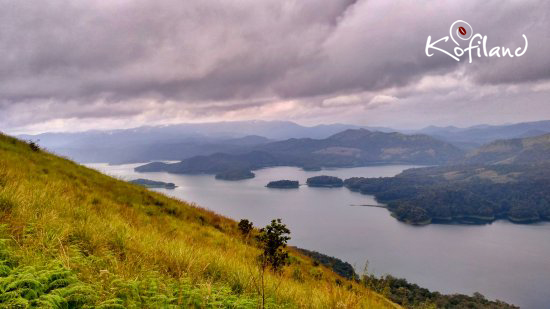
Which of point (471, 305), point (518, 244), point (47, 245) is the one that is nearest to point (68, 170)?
point (47, 245)

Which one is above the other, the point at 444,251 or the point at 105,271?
the point at 105,271

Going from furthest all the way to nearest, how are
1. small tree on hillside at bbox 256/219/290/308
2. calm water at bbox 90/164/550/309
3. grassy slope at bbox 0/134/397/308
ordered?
calm water at bbox 90/164/550/309 → small tree on hillside at bbox 256/219/290/308 → grassy slope at bbox 0/134/397/308

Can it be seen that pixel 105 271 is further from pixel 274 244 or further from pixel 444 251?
pixel 444 251

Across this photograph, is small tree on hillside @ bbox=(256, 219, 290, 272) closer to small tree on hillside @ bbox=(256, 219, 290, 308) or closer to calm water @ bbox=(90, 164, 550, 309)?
small tree on hillside @ bbox=(256, 219, 290, 308)

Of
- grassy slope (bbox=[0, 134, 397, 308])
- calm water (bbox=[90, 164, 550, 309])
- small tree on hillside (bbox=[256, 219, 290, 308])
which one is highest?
grassy slope (bbox=[0, 134, 397, 308])

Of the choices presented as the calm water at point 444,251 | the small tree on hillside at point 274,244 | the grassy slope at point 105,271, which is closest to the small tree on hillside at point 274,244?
the small tree on hillside at point 274,244

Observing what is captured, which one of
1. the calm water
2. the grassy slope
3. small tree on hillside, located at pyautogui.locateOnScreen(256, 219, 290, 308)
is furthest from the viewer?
the calm water

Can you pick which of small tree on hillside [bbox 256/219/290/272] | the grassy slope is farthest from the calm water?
the grassy slope

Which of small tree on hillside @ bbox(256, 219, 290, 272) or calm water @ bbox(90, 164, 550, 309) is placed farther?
calm water @ bbox(90, 164, 550, 309)

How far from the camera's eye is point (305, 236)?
15638 centimetres

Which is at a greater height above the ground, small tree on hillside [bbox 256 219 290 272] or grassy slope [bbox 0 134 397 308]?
grassy slope [bbox 0 134 397 308]

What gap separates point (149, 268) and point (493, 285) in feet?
470

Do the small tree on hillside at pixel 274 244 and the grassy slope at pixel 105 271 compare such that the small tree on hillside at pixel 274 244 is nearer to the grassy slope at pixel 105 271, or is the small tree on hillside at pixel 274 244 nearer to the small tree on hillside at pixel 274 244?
the small tree on hillside at pixel 274 244

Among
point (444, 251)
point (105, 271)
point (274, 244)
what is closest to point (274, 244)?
point (274, 244)
